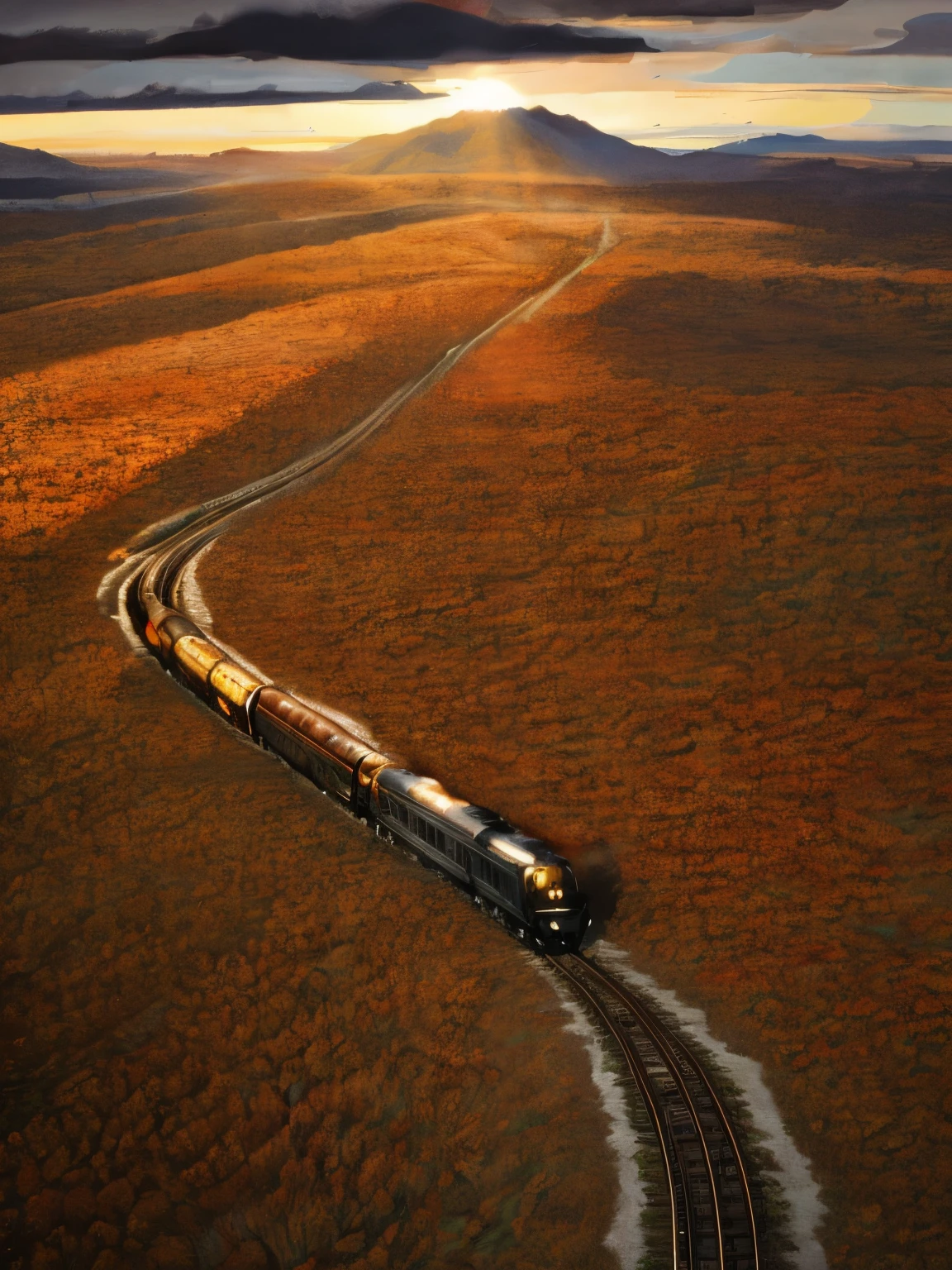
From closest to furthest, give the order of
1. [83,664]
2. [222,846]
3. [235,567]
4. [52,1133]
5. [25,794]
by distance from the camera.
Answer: [52,1133] → [222,846] → [25,794] → [83,664] → [235,567]

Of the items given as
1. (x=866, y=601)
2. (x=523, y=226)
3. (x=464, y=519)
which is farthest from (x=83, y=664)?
(x=523, y=226)

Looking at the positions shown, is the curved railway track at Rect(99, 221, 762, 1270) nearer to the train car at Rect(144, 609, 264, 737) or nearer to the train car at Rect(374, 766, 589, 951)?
the train car at Rect(144, 609, 264, 737)

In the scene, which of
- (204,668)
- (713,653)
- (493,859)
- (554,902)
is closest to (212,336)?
(204,668)

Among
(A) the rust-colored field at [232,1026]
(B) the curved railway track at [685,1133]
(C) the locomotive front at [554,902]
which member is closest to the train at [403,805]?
(C) the locomotive front at [554,902]

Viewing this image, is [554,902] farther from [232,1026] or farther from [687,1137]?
[232,1026]

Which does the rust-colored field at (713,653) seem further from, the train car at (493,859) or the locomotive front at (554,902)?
the train car at (493,859)

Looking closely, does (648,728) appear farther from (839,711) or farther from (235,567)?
(235,567)
